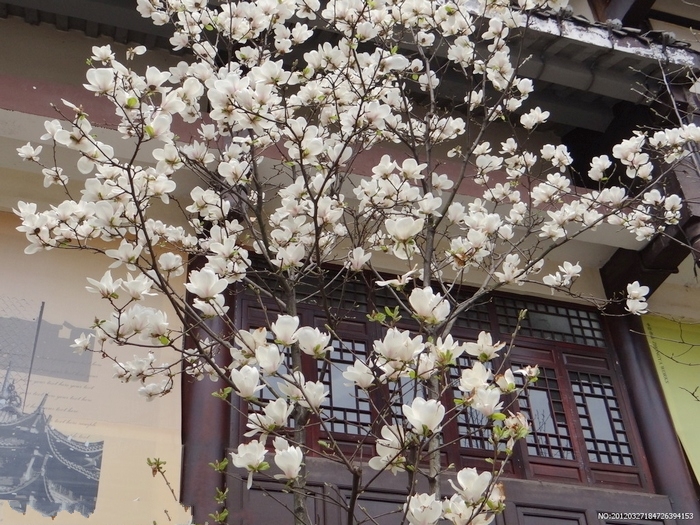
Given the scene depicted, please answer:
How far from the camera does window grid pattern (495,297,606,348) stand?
6.22m

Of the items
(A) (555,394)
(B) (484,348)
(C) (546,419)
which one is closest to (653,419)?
(A) (555,394)

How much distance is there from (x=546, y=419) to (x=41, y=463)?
134 inches

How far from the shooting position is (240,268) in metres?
3.27

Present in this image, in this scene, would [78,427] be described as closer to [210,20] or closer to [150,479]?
[150,479]

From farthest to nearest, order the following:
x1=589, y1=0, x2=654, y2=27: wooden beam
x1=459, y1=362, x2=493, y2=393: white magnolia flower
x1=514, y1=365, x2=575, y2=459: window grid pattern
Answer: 1. x1=589, y1=0, x2=654, y2=27: wooden beam
2. x1=514, y1=365, x2=575, y2=459: window grid pattern
3. x1=459, y1=362, x2=493, y2=393: white magnolia flower

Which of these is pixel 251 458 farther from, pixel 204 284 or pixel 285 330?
pixel 204 284

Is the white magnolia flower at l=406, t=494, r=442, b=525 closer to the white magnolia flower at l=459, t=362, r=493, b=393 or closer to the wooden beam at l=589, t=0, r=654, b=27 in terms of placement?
the white magnolia flower at l=459, t=362, r=493, b=393

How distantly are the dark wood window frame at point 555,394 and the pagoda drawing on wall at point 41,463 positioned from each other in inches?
35.9

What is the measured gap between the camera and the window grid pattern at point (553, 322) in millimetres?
6219

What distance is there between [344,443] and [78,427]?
1.60 meters

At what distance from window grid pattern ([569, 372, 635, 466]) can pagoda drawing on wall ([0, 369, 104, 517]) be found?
342 cm

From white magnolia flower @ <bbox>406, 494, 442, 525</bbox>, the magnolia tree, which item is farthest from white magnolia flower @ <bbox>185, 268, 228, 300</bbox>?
white magnolia flower @ <bbox>406, 494, 442, 525</bbox>

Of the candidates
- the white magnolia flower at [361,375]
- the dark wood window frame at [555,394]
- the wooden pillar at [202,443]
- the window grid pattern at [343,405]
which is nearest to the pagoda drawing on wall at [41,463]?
the wooden pillar at [202,443]

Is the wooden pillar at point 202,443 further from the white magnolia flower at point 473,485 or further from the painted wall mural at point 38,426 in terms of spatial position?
the white magnolia flower at point 473,485
